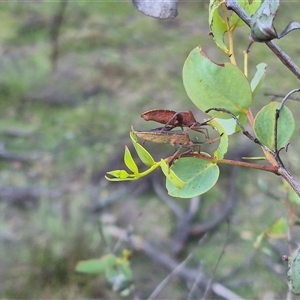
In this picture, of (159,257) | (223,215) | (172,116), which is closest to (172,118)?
(172,116)

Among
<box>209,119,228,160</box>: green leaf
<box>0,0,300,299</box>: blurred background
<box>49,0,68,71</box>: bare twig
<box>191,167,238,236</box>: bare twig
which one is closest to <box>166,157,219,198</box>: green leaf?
<box>209,119,228,160</box>: green leaf

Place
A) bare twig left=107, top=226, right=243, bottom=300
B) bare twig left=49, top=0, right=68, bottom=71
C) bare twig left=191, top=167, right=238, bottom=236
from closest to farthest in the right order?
bare twig left=107, top=226, right=243, bottom=300 < bare twig left=191, top=167, right=238, bottom=236 < bare twig left=49, top=0, right=68, bottom=71

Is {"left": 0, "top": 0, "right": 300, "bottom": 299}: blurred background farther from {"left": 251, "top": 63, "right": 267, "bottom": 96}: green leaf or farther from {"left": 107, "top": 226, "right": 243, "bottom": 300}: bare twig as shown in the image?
{"left": 251, "top": 63, "right": 267, "bottom": 96}: green leaf

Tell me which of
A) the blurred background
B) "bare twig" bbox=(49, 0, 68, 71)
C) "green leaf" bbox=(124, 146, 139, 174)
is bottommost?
"bare twig" bbox=(49, 0, 68, 71)

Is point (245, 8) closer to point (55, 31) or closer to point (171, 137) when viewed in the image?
point (171, 137)

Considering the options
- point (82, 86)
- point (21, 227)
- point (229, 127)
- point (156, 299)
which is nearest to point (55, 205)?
point (21, 227)

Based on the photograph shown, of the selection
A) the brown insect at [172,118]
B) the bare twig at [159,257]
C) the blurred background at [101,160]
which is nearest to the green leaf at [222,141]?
the brown insect at [172,118]

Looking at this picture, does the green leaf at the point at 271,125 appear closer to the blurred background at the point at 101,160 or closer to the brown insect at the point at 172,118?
the brown insect at the point at 172,118
